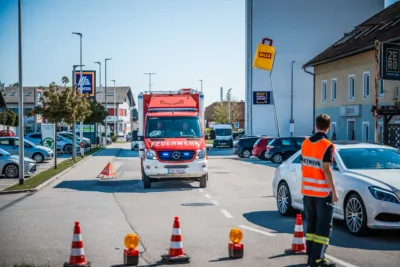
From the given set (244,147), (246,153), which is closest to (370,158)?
(244,147)

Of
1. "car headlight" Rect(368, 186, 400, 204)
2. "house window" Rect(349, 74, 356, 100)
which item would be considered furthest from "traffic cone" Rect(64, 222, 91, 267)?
"house window" Rect(349, 74, 356, 100)

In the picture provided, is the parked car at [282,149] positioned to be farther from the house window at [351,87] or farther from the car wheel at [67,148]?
the car wheel at [67,148]

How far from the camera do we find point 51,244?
991 centimetres

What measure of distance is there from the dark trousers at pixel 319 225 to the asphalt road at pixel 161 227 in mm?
600

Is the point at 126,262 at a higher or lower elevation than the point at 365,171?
lower

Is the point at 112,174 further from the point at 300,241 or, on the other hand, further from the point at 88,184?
the point at 300,241

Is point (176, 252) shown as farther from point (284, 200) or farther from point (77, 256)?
point (284, 200)

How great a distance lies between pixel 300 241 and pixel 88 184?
1474 cm

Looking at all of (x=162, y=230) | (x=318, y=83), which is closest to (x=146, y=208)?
(x=162, y=230)

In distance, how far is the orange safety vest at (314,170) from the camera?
771 cm

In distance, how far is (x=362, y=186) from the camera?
33.7 feet

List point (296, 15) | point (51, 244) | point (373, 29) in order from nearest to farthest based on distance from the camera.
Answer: point (51, 244), point (373, 29), point (296, 15)

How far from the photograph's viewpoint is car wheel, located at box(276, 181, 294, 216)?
12.6 meters

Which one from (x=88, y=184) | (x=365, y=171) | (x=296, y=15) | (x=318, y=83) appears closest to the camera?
(x=365, y=171)
